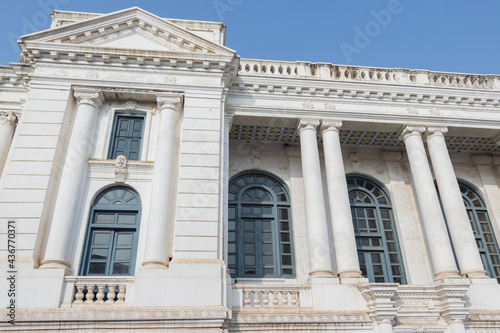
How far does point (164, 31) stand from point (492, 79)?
45.7 feet

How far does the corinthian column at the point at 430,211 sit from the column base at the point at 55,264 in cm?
1149

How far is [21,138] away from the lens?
12359mm

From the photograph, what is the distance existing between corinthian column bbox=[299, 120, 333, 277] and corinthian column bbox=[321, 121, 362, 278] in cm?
34

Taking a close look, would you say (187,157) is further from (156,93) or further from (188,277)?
(188,277)

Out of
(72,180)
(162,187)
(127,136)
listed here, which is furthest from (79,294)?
(127,136)

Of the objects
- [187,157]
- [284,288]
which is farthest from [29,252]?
[284,288]

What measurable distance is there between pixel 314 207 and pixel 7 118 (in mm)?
11675

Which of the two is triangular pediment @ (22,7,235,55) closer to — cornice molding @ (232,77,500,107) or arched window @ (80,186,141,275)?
cornice molding @ (232,77,500,107)

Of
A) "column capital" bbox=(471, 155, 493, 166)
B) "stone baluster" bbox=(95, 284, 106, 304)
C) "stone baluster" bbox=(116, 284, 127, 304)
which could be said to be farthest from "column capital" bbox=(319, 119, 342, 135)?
"stone baluster" bbox=(95, 284, 106, 304)

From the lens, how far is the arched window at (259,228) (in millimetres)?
14977

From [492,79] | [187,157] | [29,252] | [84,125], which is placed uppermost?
[492,79]

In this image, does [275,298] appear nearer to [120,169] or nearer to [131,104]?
[120,169]

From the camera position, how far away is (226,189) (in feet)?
43.3

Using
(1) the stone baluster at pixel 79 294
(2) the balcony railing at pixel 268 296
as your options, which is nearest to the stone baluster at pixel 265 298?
(2) the balcony railing at pixel 268 296
